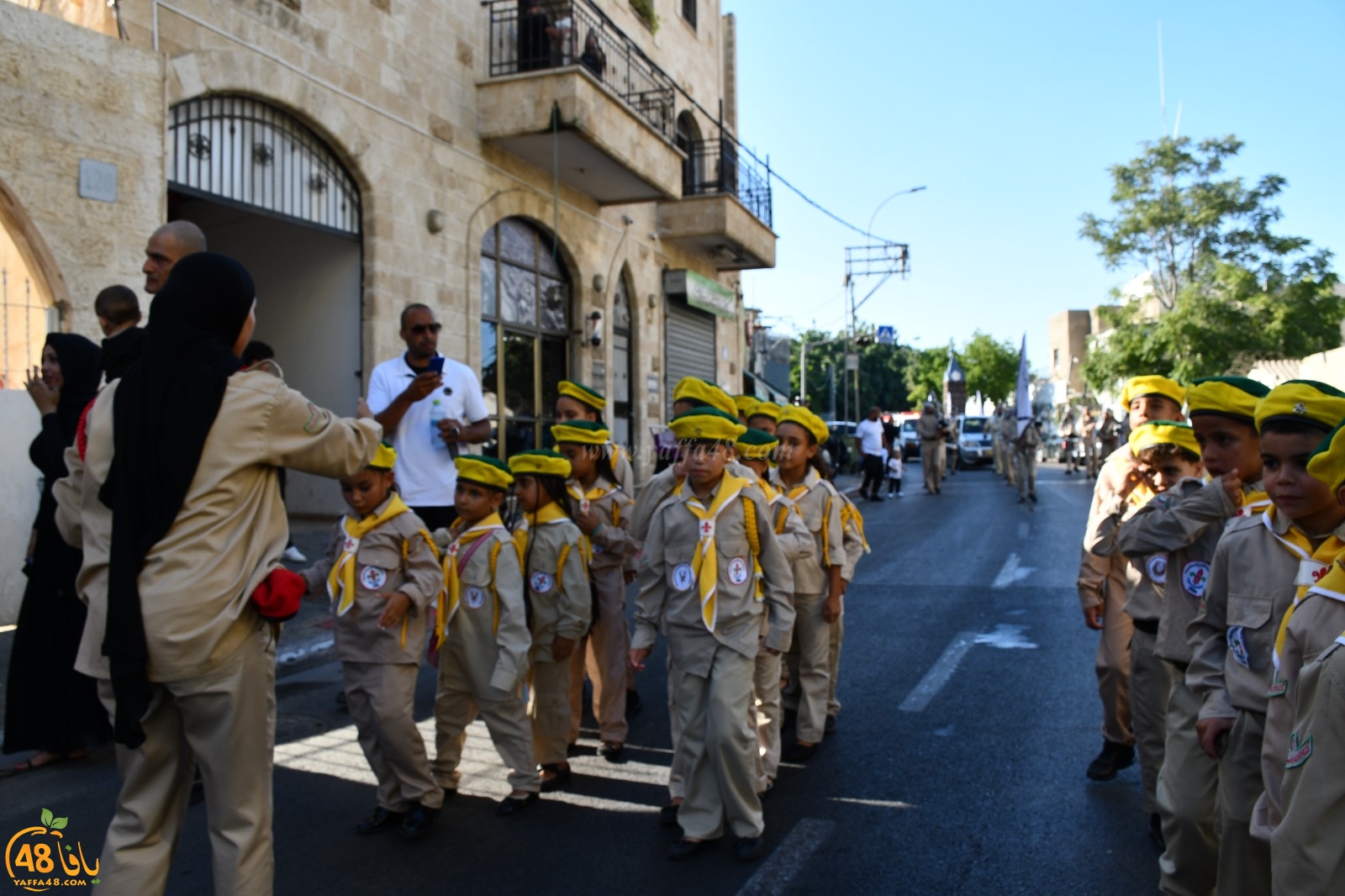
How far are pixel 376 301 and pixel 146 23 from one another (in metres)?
3.73

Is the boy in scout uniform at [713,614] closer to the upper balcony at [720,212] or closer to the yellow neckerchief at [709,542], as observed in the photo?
the yellow neckerchief at [709,542]

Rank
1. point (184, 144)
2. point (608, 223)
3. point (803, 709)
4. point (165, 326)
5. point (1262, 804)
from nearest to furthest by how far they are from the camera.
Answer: point (1262, 804) < point (165, 326) < point (803, 709) < point (184, 144) < point (608, 223)

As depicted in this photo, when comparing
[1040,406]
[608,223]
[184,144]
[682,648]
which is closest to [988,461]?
[1040,406]

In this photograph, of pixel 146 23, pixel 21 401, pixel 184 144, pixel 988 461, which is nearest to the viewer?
pixel 21 401

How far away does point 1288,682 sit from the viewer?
7.58 feet

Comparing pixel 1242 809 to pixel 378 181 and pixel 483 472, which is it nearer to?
pixel 483 472

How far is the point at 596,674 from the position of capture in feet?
18.1

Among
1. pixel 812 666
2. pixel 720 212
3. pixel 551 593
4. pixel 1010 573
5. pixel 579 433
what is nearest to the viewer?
pixel 551 593

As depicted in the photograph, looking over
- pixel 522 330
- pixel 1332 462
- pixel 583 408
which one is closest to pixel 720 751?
pixel 1332 462

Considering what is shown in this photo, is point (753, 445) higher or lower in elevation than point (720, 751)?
higher

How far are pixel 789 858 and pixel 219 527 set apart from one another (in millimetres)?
2465

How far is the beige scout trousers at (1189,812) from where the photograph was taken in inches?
120

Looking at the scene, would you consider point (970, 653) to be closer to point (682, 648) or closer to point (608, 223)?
point (682, 648)

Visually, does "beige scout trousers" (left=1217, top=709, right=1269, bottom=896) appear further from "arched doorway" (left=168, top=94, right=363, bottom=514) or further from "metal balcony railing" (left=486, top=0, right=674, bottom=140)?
"metal balcony railing" (left=486, top=0, right=674, bottom=140)
